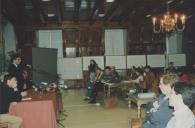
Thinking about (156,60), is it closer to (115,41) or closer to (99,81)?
(115,41)

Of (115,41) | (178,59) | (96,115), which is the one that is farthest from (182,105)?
(115,41)

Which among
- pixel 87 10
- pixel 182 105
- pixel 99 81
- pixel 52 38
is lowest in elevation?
pixel 99 81

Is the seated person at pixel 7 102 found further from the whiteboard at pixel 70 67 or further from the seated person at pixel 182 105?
the whiteboard at pixel 70 67

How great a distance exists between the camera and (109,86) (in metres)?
10.9

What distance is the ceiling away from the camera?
11820mm

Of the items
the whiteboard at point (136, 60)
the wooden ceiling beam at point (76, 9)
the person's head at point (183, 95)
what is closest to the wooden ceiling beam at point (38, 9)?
the wooden ceiling beam at point (76, 9)

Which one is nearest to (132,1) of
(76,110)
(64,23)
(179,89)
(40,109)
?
(76,110)

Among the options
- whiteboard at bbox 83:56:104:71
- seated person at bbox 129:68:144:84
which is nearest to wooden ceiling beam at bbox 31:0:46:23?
whiteboard at bbox 83:56:104:71

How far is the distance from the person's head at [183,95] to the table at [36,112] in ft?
12.8

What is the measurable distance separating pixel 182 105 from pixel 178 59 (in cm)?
1398

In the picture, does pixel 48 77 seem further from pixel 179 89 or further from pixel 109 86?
pixel 179 89

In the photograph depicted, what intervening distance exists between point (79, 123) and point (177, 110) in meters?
5.47

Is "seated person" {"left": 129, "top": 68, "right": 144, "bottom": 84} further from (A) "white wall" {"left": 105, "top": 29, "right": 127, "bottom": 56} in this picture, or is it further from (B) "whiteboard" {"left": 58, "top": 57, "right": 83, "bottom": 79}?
(A) "white wall" {"left": 105, "top": 29, "right": 127, "bottom": 56}

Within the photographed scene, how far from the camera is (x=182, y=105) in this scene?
2.29 m
